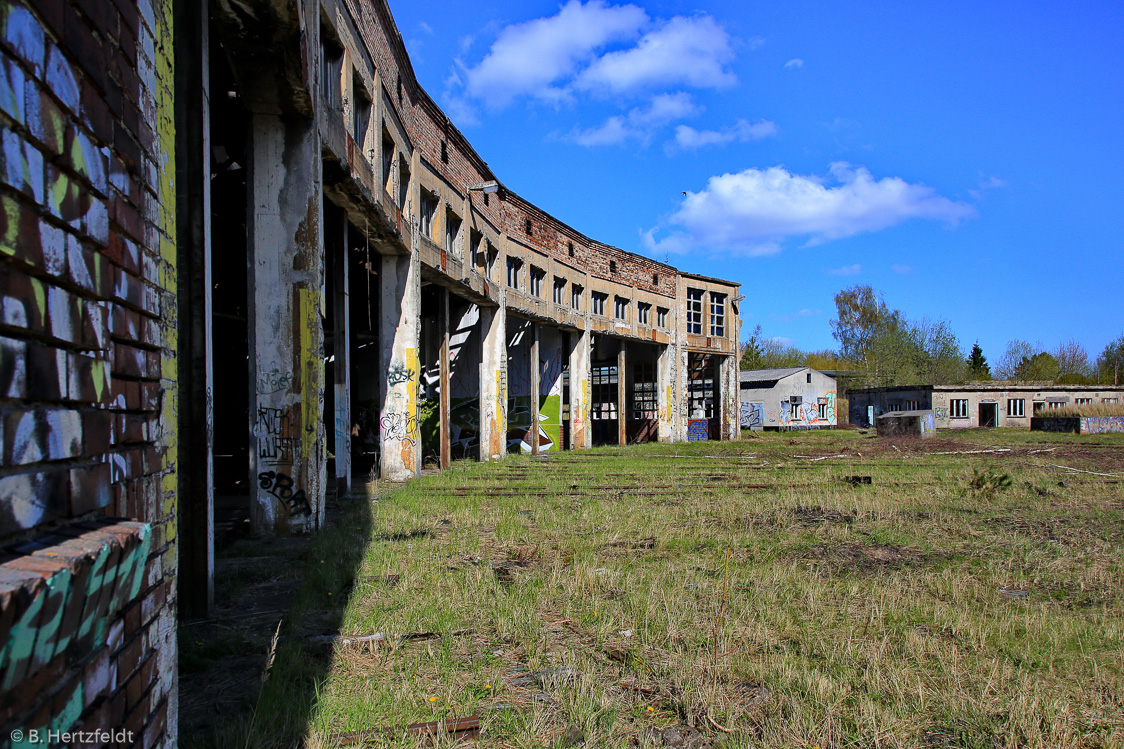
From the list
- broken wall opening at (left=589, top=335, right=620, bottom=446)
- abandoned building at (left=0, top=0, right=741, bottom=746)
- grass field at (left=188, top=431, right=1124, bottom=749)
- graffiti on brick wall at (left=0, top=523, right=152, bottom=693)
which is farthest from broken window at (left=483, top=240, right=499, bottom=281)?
graffiti on brick wall at (left=0, top=523, right=152, bottom=693)

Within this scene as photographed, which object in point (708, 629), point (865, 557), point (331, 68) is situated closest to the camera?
point (708, 629)

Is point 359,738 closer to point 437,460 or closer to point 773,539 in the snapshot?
point 773,539

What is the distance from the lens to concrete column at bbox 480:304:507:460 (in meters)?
18.4

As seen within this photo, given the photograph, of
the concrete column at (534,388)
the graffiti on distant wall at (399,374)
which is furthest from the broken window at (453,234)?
the concrete column at (534,388)

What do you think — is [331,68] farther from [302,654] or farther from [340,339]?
[302,654]

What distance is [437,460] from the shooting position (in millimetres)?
16406

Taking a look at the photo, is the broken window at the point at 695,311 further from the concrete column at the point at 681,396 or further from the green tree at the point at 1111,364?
the green tree at the point at 1111,364

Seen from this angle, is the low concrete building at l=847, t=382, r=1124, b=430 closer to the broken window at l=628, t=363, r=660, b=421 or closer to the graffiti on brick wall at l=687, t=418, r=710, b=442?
the graffiti on brick wall at l=687, t=418, r=710, b=442

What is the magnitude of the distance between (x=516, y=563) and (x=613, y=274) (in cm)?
2177

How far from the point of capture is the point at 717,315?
1300 inches

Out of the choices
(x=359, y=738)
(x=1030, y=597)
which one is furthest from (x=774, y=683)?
(x=1030, y=597)

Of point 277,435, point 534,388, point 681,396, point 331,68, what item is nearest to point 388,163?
point 331,68

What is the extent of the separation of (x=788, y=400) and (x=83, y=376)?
43.3m

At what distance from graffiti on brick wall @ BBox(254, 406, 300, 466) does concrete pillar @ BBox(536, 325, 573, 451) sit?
1631 centimetres
